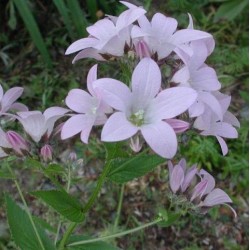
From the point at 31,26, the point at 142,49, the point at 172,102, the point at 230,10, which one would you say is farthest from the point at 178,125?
the point at 230,10

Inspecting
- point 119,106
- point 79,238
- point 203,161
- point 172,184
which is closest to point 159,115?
point 119,106

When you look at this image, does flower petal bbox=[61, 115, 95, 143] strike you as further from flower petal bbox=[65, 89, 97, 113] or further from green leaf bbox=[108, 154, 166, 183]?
green leaf bbox=[108, 154, 166, 183]

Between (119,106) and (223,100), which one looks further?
(223,100)

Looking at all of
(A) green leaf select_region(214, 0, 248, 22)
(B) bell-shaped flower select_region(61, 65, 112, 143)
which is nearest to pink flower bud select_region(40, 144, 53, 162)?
(B) bell-shaped flower select_region(61, 65, 112, 143)

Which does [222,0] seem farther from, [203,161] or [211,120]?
[211,120]

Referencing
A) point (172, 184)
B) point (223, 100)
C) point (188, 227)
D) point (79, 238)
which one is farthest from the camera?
point (188, 227)

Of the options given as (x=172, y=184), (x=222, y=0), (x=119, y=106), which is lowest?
(x=222, y=0)

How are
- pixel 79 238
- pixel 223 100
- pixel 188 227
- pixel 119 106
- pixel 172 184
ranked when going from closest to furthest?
1. pixel 119 106
2. pixel 223 100
3. pixel 172 184
4. pixel 79 238
5. pixel 188 227

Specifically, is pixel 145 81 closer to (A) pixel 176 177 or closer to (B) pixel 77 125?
(B) pixel 77 125
